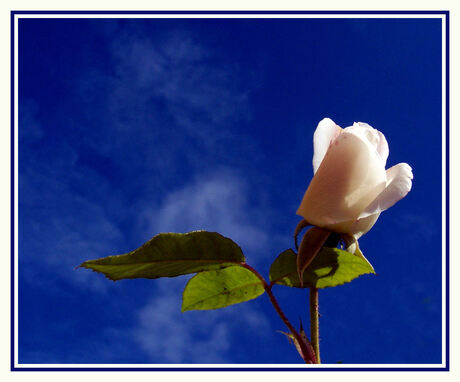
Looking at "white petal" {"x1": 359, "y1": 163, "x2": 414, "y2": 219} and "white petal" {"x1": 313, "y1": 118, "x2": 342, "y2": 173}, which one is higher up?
"white petal" {"x1": 313, "y1": 118, "x2": 342, "y2": 173}

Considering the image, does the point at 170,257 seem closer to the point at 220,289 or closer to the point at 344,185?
the point at 220,289

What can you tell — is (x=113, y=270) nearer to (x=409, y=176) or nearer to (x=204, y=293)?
(x=204, y=293)

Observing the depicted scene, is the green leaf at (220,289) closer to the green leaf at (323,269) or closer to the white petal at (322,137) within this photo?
the green leaf at (323,269)

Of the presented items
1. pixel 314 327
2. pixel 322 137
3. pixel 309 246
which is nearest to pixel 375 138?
pixel 322 137

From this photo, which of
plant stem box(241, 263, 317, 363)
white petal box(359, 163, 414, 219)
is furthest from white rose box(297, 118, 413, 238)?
plant stem box(241, 263, 317, 363)

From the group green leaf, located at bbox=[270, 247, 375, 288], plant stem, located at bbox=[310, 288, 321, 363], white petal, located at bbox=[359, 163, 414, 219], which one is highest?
white petal, located at bbox=[359, 163, 414, 219]

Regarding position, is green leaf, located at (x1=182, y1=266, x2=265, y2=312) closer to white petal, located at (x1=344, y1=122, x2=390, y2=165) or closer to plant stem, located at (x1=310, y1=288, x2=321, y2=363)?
plant stem, located at (x1=310, y1=288, x2=321, y2=363)
